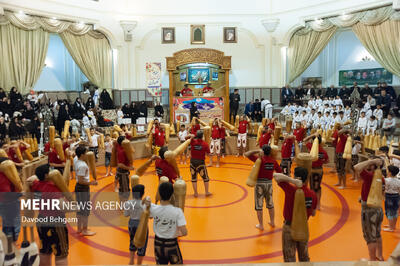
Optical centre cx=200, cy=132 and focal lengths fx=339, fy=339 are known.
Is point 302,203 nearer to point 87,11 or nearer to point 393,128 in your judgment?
point 393,128

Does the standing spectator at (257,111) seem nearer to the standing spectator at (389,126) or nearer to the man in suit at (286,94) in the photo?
the man in suit at (286,94)

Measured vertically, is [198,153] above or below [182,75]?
below

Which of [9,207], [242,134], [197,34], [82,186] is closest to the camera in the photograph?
[9,207]

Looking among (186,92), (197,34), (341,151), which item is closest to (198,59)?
(186,92)

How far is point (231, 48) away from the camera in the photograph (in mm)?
19828

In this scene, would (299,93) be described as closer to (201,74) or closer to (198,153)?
(201,74)

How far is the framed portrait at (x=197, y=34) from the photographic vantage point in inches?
767

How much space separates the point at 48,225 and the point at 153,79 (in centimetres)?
1016

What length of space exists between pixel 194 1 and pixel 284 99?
24.9ft

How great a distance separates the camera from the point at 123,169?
23.8 ft

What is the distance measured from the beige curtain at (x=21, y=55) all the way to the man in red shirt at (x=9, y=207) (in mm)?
11290

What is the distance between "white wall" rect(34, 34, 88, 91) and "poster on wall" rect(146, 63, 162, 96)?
25.8 feet

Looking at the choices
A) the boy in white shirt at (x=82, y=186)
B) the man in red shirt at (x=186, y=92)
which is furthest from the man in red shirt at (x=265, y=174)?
the man in red shirt at (x=186, y=92)

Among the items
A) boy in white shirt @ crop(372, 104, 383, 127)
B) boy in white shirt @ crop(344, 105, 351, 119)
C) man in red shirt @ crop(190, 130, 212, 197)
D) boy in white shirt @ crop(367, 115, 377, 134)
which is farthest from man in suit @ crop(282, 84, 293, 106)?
man in red shirt @ crop(190, 130, 212, 197)
